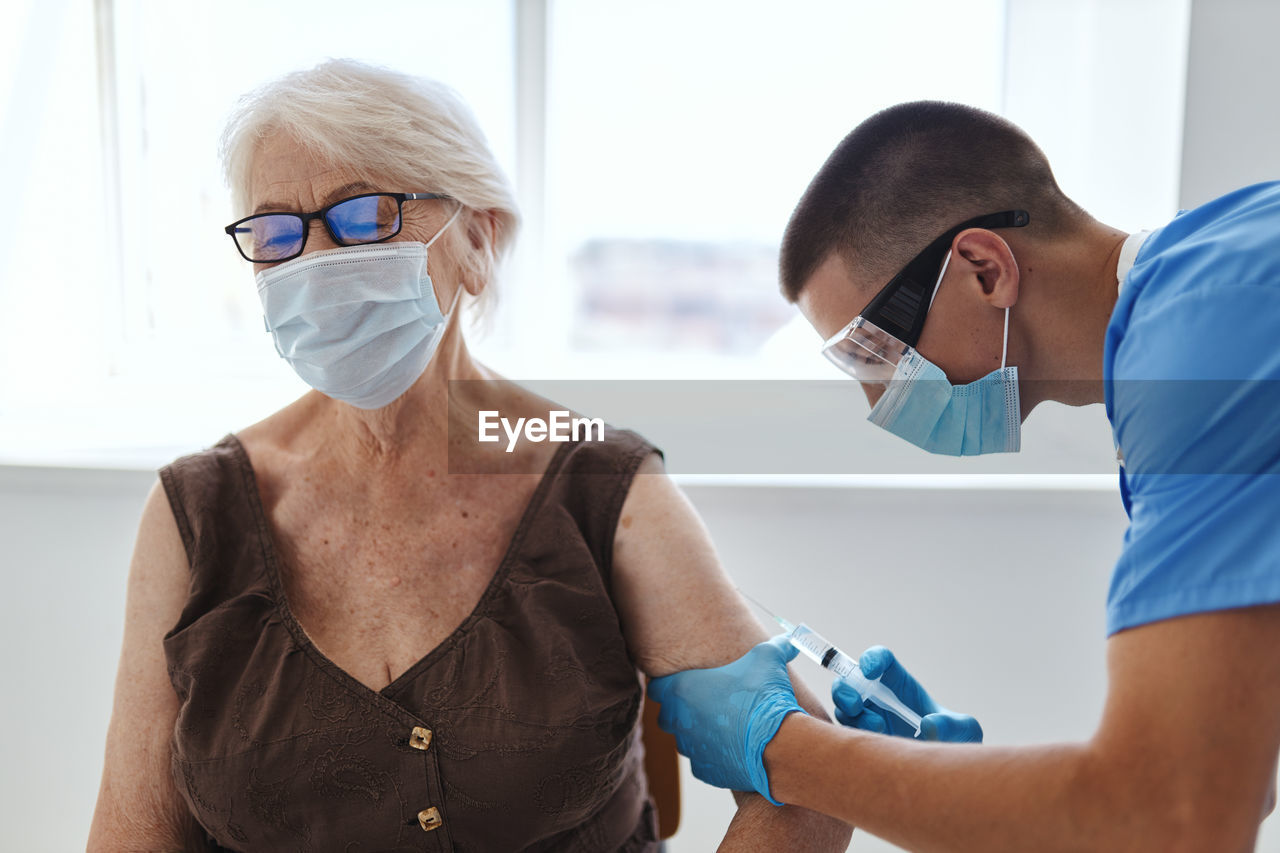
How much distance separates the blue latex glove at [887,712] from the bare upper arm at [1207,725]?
Result: 48 centimetres

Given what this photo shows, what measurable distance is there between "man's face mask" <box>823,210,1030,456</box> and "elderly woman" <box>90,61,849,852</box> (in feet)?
1.10

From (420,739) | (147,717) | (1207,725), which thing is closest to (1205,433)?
(1207,725)

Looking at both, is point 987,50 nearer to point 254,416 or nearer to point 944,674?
point 944,674

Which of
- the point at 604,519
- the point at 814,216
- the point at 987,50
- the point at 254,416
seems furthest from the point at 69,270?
the point at 987,50

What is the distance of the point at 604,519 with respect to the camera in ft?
4.24

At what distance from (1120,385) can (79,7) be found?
280 cm

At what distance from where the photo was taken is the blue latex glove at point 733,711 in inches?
44.9

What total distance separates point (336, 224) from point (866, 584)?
1264 mm

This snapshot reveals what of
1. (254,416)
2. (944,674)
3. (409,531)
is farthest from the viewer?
(254,416)

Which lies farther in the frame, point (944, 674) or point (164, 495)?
point (944, 674)

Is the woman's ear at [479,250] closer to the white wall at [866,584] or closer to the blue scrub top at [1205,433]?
the white wall at [866,584]

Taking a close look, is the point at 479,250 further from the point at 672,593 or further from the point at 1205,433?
the point at 1205,433

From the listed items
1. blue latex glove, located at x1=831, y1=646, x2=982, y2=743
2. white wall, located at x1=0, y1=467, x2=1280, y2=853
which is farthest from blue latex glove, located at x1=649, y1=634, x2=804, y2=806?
white wall, located at x1=0, y1=467, x2=1280, y2=853

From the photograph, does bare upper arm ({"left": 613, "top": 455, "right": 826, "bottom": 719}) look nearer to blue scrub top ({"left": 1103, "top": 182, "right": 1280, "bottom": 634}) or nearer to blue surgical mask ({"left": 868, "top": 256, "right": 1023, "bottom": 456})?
blue surgical mask ({"left": 868, "top": 256, "right": 1023, "bottom": 456})
